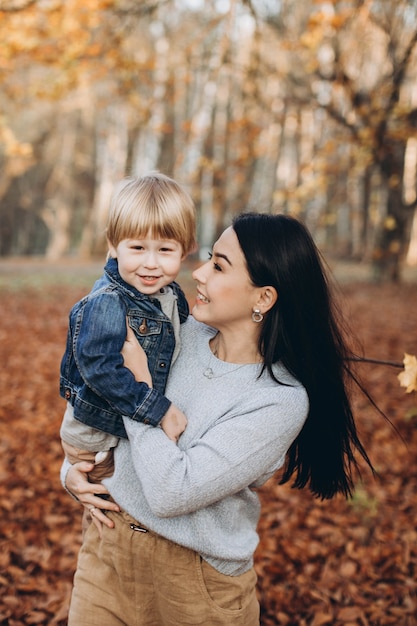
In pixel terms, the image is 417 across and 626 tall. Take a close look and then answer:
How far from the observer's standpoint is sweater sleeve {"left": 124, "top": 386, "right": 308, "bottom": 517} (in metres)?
1.65

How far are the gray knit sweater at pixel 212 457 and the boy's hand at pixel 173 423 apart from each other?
0.04m

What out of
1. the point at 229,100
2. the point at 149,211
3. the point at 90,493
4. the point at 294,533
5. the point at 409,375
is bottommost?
the point at 294,533

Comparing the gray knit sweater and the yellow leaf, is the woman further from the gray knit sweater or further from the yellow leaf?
the yellow leaf

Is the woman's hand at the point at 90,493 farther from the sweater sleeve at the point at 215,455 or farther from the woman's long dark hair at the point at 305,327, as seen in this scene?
the woman's long dark hair at the point at 305,327

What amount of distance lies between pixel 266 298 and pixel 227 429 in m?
0.47

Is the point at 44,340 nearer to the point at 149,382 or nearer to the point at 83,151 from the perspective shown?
the point at 149,382

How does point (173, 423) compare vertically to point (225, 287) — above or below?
below

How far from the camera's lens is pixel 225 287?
74.7 inches

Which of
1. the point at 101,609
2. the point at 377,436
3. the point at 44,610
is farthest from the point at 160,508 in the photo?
the point at 377,436

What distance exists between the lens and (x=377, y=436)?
564 centimetres

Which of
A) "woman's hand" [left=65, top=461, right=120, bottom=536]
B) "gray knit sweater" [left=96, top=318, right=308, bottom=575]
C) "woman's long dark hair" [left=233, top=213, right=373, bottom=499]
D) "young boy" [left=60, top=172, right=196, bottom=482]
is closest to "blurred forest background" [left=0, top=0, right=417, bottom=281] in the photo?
"woman's long dark hair" [left=233, top=213, right=373, bottom=499]

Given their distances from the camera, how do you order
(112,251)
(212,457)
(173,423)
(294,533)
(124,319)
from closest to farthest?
1. (212,457)
2. (173,423)
3. (124,319)
4. (112,251)
5. (294,533)

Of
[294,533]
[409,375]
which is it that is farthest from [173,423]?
[294,533]

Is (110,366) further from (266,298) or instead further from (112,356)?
(266,298)
